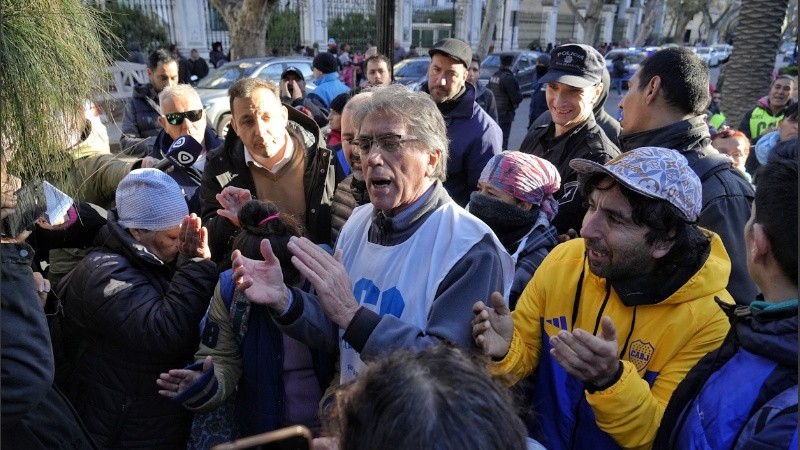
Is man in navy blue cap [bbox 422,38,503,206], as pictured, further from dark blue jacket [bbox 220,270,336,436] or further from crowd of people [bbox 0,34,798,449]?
dark blue jacket [bbox 220,270,336,436]

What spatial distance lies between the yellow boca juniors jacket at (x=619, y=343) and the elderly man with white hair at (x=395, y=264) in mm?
187

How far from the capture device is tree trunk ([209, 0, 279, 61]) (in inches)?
674

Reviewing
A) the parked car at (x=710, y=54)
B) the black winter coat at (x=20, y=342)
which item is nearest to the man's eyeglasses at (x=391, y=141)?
the black winter coat at (x=20, y=342)

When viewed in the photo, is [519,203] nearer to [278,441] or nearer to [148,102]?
[278,441]

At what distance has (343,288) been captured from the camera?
70.7 inches

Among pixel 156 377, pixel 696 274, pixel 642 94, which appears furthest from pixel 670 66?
pixel 156 377

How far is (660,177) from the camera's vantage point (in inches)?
67.7

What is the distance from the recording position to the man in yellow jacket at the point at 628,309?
61.5 inches

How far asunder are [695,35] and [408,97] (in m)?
71.0

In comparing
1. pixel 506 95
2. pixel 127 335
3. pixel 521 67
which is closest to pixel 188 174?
pixel 127 335

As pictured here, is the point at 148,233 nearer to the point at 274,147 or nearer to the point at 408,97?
the point at 274,147

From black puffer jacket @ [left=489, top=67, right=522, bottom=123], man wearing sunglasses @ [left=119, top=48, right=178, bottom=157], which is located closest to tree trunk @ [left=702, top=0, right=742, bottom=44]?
black puffer jacket @ [left=489, top=67, right=522, bottom=123]

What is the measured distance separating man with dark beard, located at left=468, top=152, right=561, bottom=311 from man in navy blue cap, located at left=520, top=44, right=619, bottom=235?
19.8 inches

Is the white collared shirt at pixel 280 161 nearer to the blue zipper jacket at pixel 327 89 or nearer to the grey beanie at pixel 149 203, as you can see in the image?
the grey beanie at pixel 149 203
